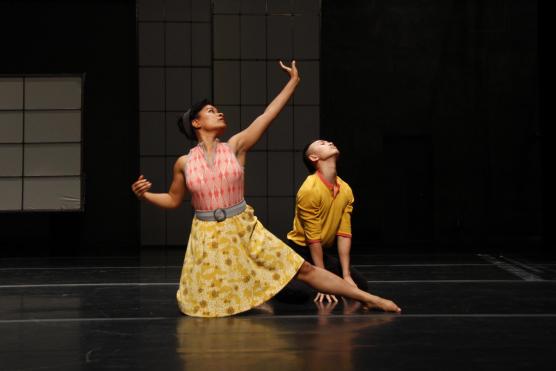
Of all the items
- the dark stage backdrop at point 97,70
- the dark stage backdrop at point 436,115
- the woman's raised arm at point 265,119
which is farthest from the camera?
the dark stage backdrop at point 436,115

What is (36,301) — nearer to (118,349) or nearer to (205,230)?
(205,230)

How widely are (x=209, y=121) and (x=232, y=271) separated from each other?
75 centimetres

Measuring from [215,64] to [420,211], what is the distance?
3126 mm

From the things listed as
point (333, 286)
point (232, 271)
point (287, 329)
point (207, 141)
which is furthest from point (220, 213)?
point (287, 329)

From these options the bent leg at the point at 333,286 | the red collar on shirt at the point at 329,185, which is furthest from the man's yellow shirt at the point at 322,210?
Result: the bent leg at the point at 333,286

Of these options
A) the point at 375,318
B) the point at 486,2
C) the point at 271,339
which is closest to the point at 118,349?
the point at 271,339

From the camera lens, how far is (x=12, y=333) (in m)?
3.22

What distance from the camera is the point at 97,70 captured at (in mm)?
9031

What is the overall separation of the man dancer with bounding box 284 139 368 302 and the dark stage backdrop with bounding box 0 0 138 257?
16.4 feet

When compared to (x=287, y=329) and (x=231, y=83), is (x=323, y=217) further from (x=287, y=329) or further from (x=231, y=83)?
(x=231, y=83)

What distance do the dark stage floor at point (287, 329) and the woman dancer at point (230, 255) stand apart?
107 millimetres

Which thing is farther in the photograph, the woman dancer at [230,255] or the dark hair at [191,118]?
the dark hair at [191,118]

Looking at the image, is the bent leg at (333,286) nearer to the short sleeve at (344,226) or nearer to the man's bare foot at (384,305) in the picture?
the man's bare foot at (384,305)

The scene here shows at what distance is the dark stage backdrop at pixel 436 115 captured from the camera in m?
9.70
